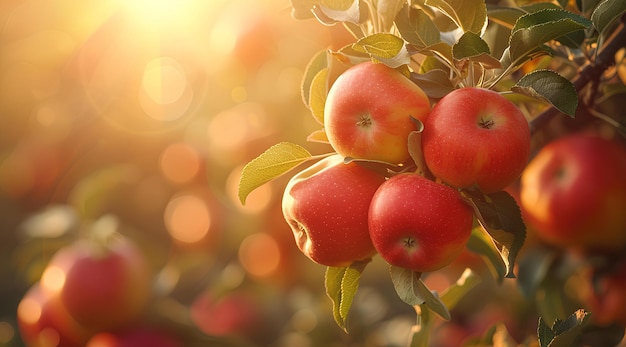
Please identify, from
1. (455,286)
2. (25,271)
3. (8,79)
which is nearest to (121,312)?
(25,271)

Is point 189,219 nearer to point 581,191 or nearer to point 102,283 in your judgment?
point 102,283

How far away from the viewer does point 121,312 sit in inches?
48.1

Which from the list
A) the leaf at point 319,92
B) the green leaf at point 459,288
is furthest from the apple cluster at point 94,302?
the leaf at point 319,92

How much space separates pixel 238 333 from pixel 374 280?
0.51m

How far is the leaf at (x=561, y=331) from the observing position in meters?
0.65

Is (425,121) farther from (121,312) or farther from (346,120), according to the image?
(121,312)

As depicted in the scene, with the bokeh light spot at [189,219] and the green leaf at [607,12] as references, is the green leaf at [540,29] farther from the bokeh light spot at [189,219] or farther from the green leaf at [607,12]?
the bokeh light spot at [189,219]

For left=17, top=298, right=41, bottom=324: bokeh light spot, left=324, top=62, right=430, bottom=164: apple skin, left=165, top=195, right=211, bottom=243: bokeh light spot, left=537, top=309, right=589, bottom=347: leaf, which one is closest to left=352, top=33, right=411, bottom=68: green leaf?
left=324, top=62, right=430, bottom=164: apple skin

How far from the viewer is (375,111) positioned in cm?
60

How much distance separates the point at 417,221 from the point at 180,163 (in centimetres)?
113

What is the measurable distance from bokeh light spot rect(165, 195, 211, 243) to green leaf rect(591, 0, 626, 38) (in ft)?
3.42

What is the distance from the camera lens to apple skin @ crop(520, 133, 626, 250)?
911 mm

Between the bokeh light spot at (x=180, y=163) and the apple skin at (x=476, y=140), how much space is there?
106 centimetres

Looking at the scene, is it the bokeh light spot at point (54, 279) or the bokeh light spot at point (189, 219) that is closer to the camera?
the bokeh light spot at point (54, 279)
